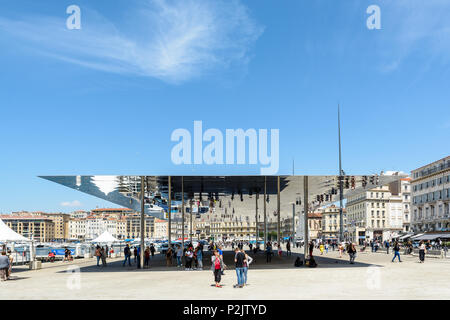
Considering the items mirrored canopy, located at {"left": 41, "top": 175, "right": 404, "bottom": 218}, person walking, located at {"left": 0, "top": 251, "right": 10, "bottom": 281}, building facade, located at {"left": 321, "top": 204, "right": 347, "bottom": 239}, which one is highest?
mirrored canopy, located at {"left": 41, "top": 175, "right": 404, "bottom": 218}

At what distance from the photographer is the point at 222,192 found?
4222 centimetres

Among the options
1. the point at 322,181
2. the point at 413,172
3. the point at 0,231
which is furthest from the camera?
the point at 413,172

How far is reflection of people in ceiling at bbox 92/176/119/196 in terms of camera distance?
26.7 m

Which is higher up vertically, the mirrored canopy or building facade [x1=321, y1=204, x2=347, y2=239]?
the mirrored canopy

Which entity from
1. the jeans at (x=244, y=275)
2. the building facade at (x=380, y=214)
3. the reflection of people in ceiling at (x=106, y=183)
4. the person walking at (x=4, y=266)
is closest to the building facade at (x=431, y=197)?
the building facade at (x=380, y=214)

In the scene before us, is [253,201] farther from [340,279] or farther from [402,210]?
[402,210]

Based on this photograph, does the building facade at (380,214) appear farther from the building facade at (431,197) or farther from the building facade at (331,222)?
the building facade at (331,222)

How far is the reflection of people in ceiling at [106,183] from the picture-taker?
87.5 feet

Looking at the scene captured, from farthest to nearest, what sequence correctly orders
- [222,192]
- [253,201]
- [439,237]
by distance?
[439,237] → [253,201] → [222,192]

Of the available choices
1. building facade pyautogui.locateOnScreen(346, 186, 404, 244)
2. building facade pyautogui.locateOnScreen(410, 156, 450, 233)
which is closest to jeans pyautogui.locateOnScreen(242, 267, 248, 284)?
building facade pyautogui.locateOnScreen(410, 156, 450, 233)

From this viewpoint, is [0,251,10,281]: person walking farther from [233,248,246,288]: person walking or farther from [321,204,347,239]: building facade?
[321,204,347,239]: building facade

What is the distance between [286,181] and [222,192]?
9.59 m

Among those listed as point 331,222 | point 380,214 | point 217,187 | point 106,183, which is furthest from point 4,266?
point 331,222
